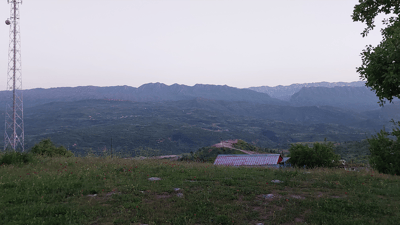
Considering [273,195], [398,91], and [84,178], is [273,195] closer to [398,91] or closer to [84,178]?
[398,91]

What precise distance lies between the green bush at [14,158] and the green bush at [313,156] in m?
25.6

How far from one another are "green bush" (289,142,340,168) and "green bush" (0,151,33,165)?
2561cm

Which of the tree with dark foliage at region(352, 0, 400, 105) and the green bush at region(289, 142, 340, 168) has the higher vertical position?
the tree with dark foliage at region(352, 0, 400, 105)

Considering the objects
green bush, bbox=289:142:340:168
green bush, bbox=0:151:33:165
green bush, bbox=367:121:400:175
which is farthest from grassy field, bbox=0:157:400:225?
green bush, bbox=289:142:340:168

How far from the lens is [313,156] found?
27.5 metres

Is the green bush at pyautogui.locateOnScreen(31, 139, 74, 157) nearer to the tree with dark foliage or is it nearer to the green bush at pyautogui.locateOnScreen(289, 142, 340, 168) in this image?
the green bush at pyautogui.locateOnScreen(289, 142, 340, 168)

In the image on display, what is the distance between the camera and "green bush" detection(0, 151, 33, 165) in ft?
48.8

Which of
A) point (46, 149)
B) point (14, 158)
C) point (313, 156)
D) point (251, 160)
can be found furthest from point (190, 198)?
point (251, 160)

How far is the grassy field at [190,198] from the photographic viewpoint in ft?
24.4

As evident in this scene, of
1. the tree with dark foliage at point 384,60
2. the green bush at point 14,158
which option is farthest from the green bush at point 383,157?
the green bush at point 14,158

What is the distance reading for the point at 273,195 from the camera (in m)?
9.69

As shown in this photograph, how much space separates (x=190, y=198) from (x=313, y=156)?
74.3ft

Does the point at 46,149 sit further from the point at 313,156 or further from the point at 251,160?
the point at 251,160

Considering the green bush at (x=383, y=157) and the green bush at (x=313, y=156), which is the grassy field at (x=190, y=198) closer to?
the green bush at (x=383, y=157)
